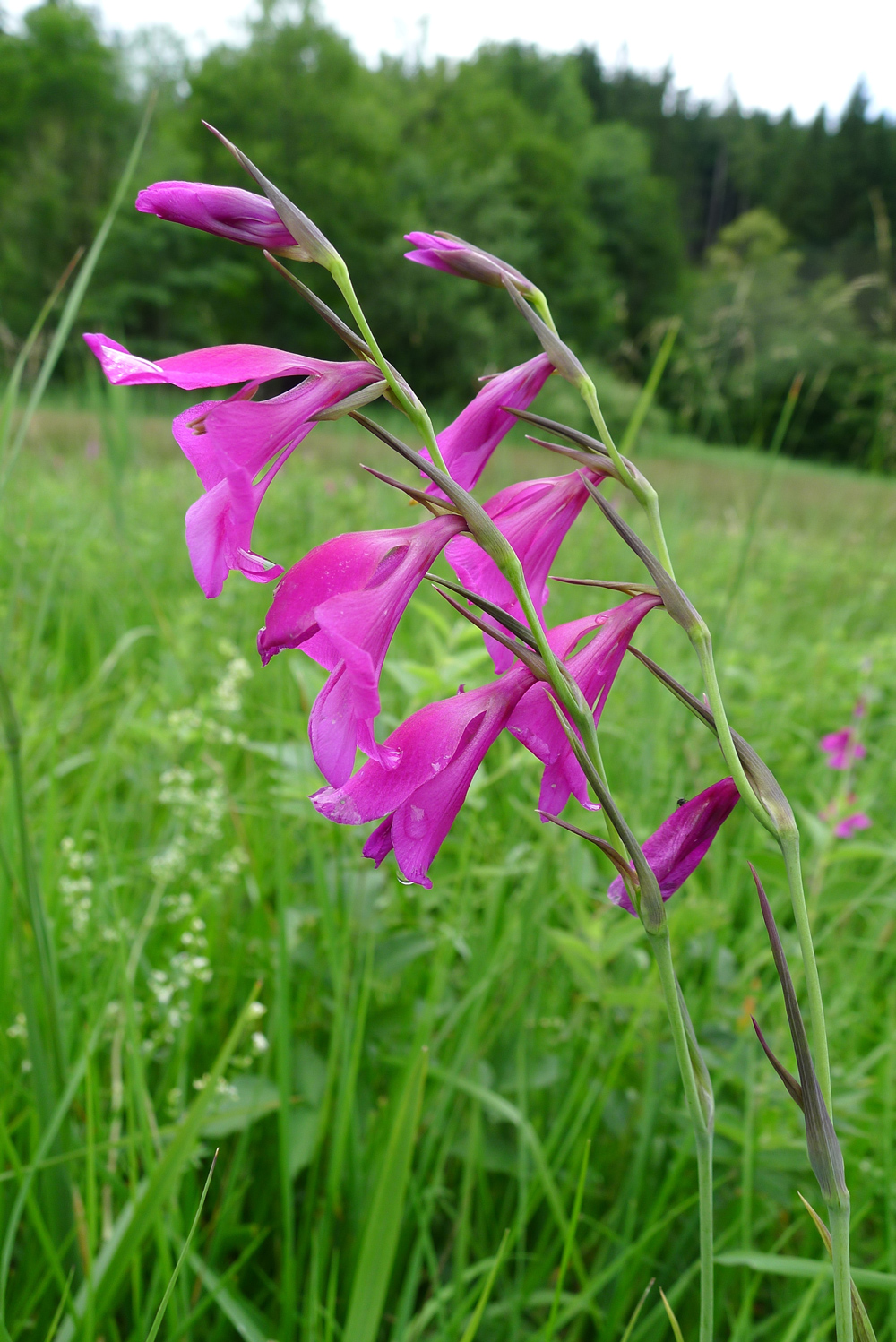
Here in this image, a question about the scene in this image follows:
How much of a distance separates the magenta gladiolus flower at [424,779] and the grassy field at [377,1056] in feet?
0.96

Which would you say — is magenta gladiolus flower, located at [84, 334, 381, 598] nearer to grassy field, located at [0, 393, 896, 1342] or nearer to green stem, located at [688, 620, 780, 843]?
green stem, located at [688, 620, 780, 843]

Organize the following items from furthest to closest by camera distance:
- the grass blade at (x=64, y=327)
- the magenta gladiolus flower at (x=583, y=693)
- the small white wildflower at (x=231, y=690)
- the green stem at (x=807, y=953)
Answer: the small white wildflower at (x=231, y=690) → the grass blade at (x=64, y=327) → the magenta gladiolus flower at (x=583, y=693) → the green stem at (x=807, y=953)

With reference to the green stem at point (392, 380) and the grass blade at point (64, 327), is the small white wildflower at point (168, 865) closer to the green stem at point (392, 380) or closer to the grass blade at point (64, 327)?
the grass blade at point (64, 327)

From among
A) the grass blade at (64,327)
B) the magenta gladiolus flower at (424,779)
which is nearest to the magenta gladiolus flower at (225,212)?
the magenta gladiolus flower at (424,779)

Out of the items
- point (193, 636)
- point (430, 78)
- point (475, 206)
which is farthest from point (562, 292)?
point (193, 636)

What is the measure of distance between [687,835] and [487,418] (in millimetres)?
263

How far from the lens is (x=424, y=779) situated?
1.42 feet

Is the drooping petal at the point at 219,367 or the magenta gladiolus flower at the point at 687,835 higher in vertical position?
the drooping petal at the point at 219,367

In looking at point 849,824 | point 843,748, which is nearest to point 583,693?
point 849,824

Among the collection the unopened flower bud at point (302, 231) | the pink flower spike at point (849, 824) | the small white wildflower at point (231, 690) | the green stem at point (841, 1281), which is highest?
the unopened flower bud at point (302, 231)

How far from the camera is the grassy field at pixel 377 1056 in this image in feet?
2.67

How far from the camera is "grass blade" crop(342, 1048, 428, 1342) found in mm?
625

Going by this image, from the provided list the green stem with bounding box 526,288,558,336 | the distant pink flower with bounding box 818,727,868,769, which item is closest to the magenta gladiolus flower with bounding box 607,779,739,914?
the green stem with bounding box 526,288,558,336

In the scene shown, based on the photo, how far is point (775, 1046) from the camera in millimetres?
1174
